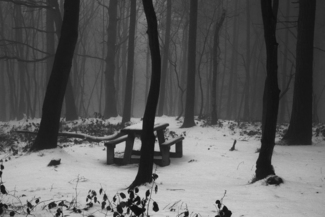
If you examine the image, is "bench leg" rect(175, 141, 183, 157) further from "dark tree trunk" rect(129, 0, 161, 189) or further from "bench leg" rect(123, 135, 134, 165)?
"dark tree trunk" rect(129, 0, 161, 189)

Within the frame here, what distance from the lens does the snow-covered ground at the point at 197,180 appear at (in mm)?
4832

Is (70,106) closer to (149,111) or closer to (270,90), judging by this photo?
(149,111)

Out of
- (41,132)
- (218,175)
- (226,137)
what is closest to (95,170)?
(41,132)

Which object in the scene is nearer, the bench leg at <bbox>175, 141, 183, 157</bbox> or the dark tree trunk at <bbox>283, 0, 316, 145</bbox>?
the bench leg at <bbox>175, 141, 183, 157</bbox>

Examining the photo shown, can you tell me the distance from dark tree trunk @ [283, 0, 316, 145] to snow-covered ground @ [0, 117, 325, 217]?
1.71 ft

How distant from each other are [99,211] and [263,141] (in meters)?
3.49

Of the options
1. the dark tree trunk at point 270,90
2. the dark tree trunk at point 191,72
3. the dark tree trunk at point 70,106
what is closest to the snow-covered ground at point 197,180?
the dark tree trunk at point 270,90

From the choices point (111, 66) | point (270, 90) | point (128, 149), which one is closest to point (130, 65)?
point (111, 66)

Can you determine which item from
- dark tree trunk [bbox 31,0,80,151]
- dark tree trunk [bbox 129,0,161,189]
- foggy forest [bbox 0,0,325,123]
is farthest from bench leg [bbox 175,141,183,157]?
foggy forest [bbox 0,0,325,123]

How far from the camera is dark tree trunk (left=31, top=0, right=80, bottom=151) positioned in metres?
9.13

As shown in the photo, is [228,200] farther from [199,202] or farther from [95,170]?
[95,170]

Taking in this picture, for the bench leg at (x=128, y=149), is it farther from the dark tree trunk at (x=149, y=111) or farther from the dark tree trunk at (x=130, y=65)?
the dark tree trunk at (x=130, y=65)

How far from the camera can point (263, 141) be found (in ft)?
21.0

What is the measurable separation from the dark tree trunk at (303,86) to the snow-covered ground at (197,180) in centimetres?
52
